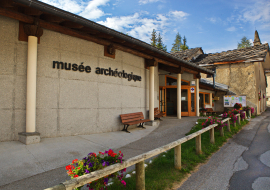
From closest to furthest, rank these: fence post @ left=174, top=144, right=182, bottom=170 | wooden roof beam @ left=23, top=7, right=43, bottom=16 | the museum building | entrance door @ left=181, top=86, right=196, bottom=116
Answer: fence post @ left=174, top=144, right=182, bottom=170, wooden roof beam @ left=23, top=7, right=43, bottom=16, the museum building, entrance door @ left=181, top=86, right=196, bottom=116

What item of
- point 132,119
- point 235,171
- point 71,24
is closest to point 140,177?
point 235,171

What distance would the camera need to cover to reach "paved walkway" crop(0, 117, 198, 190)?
3209 millimetres

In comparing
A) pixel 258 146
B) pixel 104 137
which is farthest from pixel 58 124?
pixel 258 146

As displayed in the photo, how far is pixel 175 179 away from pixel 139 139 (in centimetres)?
311

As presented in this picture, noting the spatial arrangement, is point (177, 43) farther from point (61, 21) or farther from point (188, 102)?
point (61, 21)

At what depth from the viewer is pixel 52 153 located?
4.38m

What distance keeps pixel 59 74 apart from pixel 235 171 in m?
5.49

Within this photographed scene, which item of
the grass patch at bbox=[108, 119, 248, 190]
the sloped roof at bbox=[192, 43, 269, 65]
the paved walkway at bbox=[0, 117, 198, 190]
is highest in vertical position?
the sloped roof at bbox=[192, 43, 269, 65]

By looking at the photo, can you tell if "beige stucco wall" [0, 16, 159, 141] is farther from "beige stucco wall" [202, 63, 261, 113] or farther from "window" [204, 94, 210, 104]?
"beige stucco wall" [202, 63, 261, 113]

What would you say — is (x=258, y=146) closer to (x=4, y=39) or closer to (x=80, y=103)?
(x=80, y=103)

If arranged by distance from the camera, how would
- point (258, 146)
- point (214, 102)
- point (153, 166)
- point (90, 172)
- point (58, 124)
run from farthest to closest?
1. point (214, 102)
2. point (258, 146)
3. point (58, 124)
4. point (153, 166)
5. point (90, 172)

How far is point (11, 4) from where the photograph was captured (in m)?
4.20

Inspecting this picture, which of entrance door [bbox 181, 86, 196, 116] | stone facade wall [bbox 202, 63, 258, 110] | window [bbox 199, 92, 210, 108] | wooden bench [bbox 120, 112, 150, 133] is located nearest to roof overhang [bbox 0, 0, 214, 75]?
wooden bench [bbox 120, 112, 150, 133]

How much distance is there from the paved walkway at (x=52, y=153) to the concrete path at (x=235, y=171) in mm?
1745
